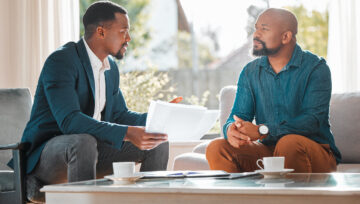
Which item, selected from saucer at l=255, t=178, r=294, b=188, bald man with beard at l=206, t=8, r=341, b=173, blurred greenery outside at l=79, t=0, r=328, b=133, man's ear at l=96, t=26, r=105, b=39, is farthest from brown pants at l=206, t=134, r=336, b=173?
blurred greenery outside at l=79, t=0, r=328, b=133

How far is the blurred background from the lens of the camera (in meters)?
3.49

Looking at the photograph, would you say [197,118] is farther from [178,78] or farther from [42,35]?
[178,78]

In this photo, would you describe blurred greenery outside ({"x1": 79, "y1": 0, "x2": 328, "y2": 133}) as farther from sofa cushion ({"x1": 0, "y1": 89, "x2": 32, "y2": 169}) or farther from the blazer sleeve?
the blazer sleeve

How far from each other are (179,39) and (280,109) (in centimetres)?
716

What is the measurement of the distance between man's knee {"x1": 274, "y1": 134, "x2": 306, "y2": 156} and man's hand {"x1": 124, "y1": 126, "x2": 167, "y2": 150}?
0.50 meters

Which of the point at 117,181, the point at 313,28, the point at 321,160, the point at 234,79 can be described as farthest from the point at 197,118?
the point at 313,28

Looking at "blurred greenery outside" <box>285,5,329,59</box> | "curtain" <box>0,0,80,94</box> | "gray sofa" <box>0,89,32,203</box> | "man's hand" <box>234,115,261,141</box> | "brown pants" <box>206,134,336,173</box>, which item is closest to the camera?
"brown pants" <box>206,134,336,173</box>

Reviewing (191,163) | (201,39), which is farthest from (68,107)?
(201,39)

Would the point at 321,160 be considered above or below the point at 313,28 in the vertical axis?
below

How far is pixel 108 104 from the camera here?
2393 millimetres

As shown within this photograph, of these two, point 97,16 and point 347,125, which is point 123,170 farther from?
point 347,125

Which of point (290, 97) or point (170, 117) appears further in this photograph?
point (290, 97)

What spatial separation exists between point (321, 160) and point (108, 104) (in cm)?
100

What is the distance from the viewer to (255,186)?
1367mm
